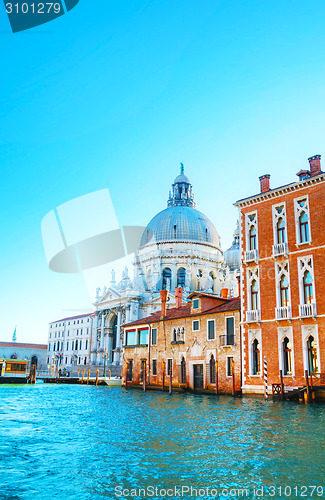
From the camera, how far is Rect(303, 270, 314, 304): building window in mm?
20631

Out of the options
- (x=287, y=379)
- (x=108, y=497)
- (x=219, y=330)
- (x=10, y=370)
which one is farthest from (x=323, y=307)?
(x=10, y=370)

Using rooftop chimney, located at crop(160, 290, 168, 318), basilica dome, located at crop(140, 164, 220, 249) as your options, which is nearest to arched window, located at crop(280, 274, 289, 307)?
rooftop chimney, located at crop(160, 290, 168, 318)

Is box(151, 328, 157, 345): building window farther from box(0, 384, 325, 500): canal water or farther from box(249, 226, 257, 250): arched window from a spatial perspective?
box(0, 384, 325, 500): canal water

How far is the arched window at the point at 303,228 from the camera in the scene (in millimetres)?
21391

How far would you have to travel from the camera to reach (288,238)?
2189 centimetres

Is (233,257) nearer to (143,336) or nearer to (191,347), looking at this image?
(143,336)

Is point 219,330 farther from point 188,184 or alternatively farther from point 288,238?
point 188,184

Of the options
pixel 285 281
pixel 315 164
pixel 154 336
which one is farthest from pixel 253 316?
pixel 154 336

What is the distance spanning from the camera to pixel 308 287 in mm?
20828

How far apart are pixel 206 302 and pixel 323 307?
9.53 metres

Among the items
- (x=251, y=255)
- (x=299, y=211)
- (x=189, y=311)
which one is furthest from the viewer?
(x=189, y=311)

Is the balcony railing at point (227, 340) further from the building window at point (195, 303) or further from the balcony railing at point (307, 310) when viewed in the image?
the balcony railing at point (307, 310)

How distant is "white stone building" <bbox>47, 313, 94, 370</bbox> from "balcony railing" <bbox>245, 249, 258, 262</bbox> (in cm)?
4610

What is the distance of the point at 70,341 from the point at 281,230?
59.8 metres
